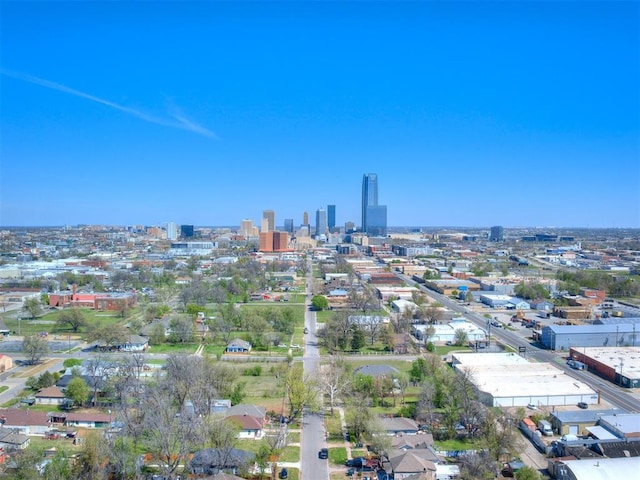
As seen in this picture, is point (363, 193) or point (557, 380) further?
point (363, 193)

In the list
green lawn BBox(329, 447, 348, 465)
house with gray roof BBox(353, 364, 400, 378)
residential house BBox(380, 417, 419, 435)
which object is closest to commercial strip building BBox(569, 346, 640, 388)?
house with gray roof BBox(353, 364, 400, 378)

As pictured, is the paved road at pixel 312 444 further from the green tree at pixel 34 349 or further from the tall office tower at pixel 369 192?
the tall office tower at pixel 369 192

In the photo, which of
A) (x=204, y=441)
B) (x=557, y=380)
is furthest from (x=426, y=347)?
(x=204, y=441)

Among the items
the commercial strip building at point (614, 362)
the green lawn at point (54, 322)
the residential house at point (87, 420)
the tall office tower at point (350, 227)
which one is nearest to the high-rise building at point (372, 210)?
the tall office tower at point (350, 227)

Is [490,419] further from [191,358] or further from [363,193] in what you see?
[363,193]

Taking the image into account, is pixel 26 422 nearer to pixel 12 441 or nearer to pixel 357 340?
pixel 12 441

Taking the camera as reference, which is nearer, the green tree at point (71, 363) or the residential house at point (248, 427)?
the residential house at point (248, 427)

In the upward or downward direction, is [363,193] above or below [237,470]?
above
